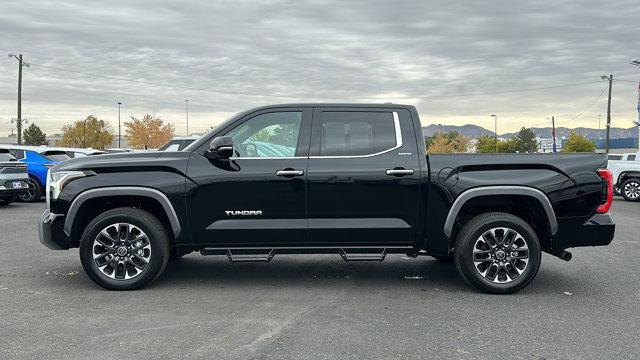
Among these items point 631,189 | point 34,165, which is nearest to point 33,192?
point 34,165

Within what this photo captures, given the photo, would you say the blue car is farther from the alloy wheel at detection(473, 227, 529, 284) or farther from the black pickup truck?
the alloy wheel at detection(473, 227, 529, 284)

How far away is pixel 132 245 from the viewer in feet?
18.2

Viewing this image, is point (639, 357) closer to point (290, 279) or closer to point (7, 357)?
point (290, 279)

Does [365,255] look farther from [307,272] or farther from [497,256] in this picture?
[497,256]

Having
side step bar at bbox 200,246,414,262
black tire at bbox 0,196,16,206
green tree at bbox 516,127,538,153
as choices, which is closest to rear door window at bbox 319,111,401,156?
side step bar at bbox 200,246,414,262

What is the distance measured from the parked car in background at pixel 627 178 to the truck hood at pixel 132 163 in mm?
15979

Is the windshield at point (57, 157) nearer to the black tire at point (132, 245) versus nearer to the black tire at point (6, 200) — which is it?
the black tire at point (6, 200)

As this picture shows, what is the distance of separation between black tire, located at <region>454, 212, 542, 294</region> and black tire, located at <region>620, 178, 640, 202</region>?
46.5 feet

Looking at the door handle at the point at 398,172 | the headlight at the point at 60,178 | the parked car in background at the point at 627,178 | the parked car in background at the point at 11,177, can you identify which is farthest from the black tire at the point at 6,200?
the parked car in background at the point at 627,178

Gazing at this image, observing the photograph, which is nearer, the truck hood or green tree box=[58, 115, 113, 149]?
the truck hood

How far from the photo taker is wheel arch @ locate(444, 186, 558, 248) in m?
5.46

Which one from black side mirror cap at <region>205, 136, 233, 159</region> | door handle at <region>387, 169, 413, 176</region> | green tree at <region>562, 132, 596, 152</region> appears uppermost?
green tree at <region>562, 132, 596, 152</region>

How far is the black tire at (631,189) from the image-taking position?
17.5 metres

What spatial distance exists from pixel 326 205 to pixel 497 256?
177 centimetres
